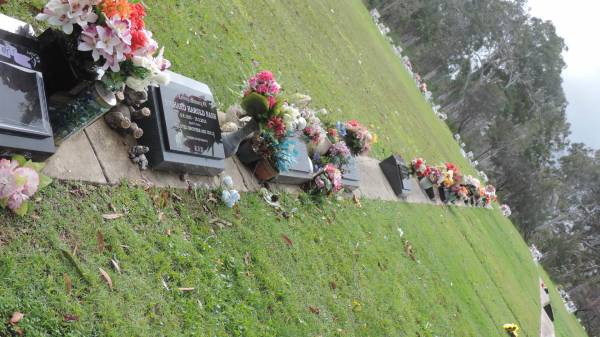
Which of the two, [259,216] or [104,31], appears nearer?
[104,31]

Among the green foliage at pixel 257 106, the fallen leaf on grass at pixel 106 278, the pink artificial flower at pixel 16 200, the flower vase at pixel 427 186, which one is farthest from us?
the flower vase at pixel 427 186

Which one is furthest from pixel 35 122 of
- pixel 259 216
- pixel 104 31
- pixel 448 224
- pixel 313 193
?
pixel 448 224

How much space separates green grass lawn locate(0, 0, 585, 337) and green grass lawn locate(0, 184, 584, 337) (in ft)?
0.04

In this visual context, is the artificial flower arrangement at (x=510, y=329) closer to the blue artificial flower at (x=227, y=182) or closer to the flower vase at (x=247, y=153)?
the flower vase at (x=247, y=153)

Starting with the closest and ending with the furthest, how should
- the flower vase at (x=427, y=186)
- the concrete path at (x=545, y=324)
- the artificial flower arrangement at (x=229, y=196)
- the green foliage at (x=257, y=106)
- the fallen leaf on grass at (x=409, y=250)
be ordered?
→ the artificial flower arrangement at (x=229, y=196), the green foliage at (x=257, y=106), the fallen leaf on grass at (x=409, y=250), the flower vase at (x=427, y=186), the concrete path at (x=545, y=324)

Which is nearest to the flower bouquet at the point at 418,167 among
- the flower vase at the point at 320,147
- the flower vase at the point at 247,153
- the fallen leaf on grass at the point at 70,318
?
the flower vase at the point at 320,147

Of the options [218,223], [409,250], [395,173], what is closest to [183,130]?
[218,223]

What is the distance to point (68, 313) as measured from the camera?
127 inches

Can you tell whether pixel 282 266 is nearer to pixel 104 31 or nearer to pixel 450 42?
pixel 104 31

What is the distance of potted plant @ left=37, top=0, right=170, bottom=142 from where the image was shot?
3.72 m

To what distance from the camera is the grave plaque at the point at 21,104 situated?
11.0 ft

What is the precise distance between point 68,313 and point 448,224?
11.8 m

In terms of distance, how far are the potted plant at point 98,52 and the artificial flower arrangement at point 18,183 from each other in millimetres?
609

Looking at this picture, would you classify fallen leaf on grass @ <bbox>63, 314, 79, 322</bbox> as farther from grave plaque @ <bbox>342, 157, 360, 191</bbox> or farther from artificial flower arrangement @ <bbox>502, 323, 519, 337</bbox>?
artificial flower arrangement @ <bbox>502, 323, 519, 337</bbox>
